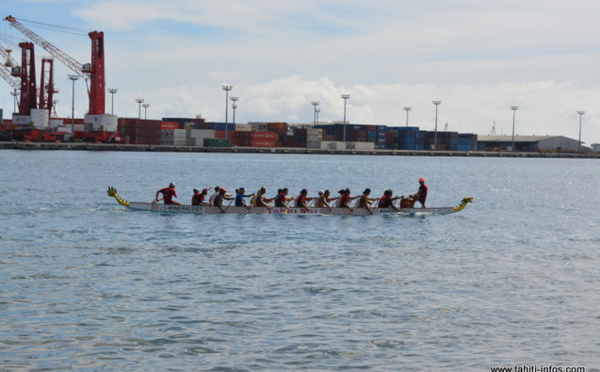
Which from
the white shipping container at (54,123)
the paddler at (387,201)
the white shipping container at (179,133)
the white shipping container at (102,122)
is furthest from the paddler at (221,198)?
the white shipping container at (179,133)

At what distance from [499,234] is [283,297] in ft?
57.9

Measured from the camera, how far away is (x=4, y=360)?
1310cm

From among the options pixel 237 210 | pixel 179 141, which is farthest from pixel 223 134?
pixel 237 210

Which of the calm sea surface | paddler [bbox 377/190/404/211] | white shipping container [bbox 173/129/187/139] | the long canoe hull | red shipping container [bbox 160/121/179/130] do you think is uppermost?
red shipping container [bbox 160/121/179/130]

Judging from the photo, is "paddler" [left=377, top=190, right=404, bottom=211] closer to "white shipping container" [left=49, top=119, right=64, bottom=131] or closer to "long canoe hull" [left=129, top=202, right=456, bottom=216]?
"long canoe hull" [left=129, top=202, right=456, bottom=216]

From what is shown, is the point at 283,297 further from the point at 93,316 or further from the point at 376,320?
the point at 93,316

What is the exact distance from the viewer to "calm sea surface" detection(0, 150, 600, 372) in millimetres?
13812

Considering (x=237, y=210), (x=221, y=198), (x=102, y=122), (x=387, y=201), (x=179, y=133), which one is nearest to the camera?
(x=221, y=198)

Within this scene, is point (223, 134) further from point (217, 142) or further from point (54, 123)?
point (54, 123)

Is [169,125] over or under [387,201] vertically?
over

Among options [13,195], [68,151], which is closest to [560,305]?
[13,195]

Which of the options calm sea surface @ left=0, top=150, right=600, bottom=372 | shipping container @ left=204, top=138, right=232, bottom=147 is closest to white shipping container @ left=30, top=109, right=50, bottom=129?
shipping container @ left=204, top=138, right=232, bottom=147

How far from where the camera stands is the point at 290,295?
60.6ft

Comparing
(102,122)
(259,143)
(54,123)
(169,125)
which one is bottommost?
(259,143)
